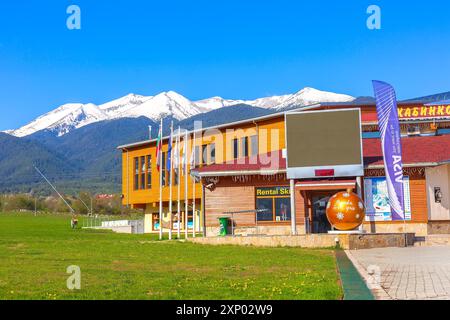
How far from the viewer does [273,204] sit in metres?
33.3

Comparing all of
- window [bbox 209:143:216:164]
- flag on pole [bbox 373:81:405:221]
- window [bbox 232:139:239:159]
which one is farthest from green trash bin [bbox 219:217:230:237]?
window [bbox 209:143:216:164]

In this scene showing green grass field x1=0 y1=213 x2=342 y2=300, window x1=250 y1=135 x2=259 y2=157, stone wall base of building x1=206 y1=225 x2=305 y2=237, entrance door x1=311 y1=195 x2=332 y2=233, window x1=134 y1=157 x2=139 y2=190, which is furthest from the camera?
window x1=134 y1=157 x2=139 y2=190

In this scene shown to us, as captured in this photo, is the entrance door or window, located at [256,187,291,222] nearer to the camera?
the entrance door

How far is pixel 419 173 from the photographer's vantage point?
104 feet

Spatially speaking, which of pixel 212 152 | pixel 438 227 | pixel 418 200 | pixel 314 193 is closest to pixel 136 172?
pixel 212 152

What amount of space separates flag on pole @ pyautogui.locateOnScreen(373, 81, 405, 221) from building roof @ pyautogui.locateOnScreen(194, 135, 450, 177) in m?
3.99

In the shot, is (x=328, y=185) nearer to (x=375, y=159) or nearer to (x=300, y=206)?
(x=300, y=206)

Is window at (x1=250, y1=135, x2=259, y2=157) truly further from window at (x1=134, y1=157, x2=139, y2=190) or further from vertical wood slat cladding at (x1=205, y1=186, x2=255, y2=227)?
window at (x1=134, y1=157, x2=139, y2=190)

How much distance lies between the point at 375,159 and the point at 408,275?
18.8 meters

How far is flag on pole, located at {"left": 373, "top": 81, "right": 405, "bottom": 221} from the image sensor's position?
26844 millimetres

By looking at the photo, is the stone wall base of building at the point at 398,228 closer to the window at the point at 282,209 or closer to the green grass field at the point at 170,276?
the window at the point at 282,209

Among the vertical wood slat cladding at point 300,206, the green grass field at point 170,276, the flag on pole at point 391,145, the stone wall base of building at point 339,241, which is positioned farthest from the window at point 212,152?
the green grass field at point 170,276

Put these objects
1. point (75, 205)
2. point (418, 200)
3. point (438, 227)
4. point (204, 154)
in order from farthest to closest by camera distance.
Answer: point (75, 205) < point (204, 154) < point (418, 200) < point (438, 227)

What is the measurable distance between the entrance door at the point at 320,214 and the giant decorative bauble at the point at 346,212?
4.91 meters
